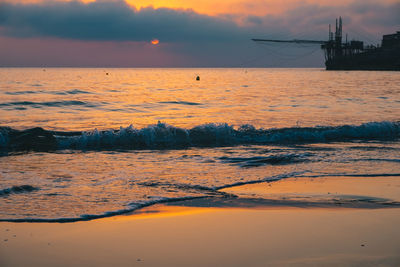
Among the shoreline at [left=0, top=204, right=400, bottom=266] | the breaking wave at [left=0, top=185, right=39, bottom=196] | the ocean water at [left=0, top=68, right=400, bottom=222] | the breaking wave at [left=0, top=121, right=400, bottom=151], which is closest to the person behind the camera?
the shoreline at [left=0, top=204, right=400, bottom=266]

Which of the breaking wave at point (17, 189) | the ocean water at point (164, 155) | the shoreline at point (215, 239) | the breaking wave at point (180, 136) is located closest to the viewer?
the shoreline at point (215, 239)

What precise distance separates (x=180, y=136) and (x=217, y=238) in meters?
11.3

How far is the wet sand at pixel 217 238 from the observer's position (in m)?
4.74

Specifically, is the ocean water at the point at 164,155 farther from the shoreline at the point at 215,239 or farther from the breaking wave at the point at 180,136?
the shoreline at the point at 215,239

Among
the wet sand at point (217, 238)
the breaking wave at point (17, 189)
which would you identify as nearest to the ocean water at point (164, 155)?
the breaking wave at point (17, 189)

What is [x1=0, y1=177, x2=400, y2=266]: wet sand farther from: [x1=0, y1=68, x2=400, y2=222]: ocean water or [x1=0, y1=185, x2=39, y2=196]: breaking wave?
[x1=0, y1=185, x2=39, y2=196]: breaking wave

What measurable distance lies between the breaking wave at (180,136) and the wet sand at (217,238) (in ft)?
27.9

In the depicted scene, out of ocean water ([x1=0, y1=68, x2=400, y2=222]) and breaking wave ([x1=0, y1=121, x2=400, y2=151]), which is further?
breaking wave ([x1=0, y1=121, x2=400, y2=151])

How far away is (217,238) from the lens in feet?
17.8

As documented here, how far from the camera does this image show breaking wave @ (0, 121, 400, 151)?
15086 millimetres

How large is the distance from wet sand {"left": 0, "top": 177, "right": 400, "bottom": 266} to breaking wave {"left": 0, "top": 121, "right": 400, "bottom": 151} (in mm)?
8506

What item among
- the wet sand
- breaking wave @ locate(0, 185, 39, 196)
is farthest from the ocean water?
the wet sand

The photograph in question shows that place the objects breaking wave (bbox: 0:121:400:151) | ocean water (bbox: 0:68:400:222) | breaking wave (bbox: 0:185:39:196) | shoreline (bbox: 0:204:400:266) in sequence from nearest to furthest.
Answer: shoreline (bbox: 0:204:400:266), ocean water (bbox: 0:68:400:222), breaking wave (bbox: 0:185:39:196), breaking wave (bbox: 0:121:400:151)

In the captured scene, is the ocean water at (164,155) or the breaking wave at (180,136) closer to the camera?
the ocean water at (164,155)
